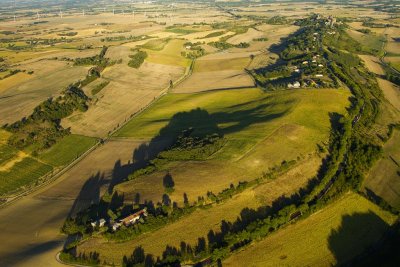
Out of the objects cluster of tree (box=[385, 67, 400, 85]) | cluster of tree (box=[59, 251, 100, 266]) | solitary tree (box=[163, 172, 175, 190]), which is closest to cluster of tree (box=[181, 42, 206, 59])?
cluster of tree (box=[385, 67, 400, 85])

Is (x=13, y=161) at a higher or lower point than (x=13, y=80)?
lower

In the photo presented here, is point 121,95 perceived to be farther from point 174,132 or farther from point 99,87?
Answer: point 174,132

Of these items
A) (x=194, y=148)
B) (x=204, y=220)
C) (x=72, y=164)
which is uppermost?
(x=194, y=148)

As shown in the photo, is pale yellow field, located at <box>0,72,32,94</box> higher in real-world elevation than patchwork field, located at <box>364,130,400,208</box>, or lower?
lower

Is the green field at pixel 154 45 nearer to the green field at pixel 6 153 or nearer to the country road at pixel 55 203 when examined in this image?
the country road at pixel 55 203

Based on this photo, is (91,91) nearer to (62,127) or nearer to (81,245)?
(62,127)

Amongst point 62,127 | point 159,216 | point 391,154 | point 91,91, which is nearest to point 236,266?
point 159,216

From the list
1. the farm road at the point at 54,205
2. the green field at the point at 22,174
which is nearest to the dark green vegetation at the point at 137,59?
the farm road at the point at 54,205

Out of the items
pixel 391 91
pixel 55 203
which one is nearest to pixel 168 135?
pixel 55 203

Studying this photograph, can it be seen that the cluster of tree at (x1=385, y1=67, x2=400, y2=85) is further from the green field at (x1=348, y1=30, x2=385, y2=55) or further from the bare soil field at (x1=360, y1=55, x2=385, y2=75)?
the green field at (x1=348, y1=30, x2=385, y2=55)
